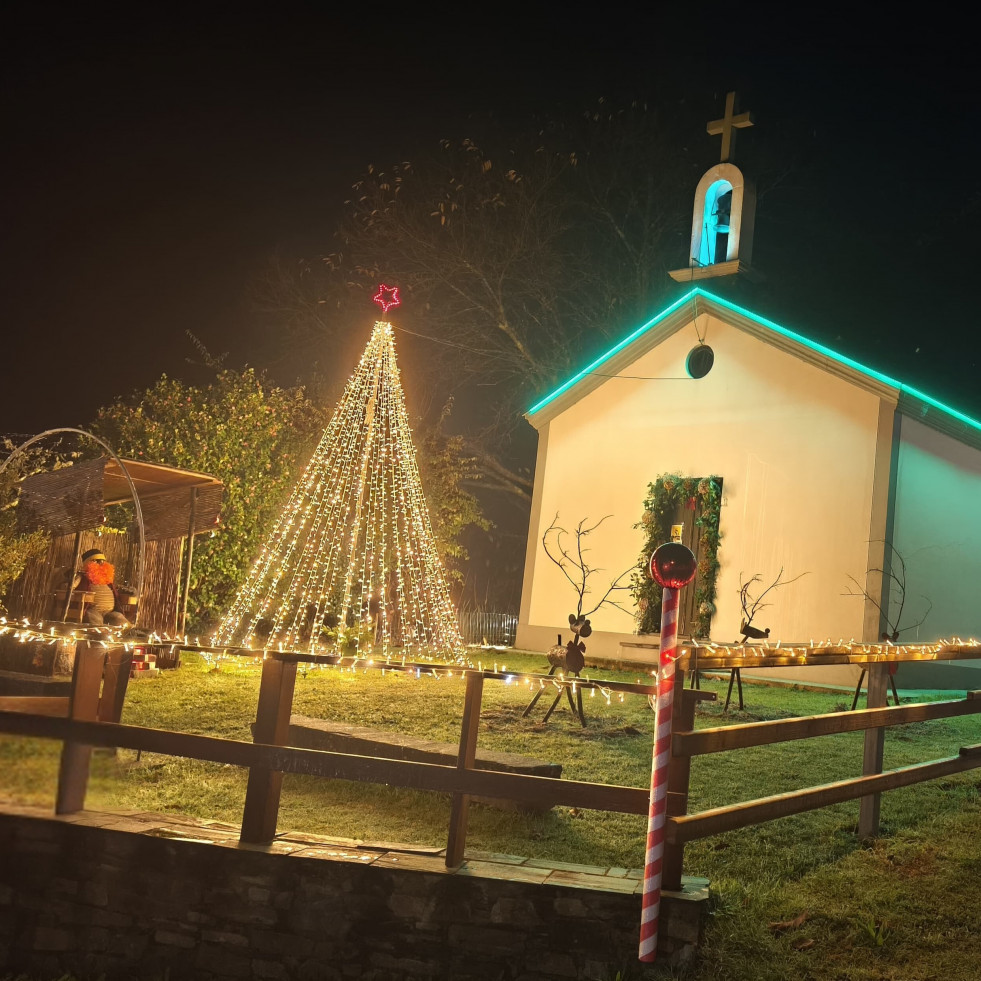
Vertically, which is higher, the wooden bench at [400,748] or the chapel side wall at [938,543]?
the chapel side wall at [938,543]

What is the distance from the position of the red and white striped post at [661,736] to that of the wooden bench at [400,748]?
1.60 m

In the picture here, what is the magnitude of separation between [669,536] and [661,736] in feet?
36.7

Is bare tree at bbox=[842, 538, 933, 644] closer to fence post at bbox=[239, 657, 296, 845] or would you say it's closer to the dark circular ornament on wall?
the dark circular ornament on wall

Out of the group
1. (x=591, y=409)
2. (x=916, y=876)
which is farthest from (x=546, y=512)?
(x=916, y=876)

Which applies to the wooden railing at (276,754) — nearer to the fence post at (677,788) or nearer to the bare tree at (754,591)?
the fence post at (677,788)

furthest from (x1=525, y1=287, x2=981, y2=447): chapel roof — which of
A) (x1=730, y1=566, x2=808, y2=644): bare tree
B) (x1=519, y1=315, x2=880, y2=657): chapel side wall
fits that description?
(x1=730, y1=566, x2=808, y2=644): bare tree

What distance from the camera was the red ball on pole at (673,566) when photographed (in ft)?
16.4

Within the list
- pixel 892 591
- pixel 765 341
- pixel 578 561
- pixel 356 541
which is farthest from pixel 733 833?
pixel 578 561

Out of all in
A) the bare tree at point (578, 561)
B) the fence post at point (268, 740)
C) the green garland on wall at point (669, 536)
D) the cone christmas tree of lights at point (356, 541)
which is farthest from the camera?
the bare tree at point (578, 561)

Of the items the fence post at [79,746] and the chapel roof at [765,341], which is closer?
the fence post at [79,746]

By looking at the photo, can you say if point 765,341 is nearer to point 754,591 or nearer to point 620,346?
point 620,346

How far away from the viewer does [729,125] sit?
16.9 m

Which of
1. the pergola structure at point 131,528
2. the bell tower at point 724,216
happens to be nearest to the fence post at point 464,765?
the pergola structure at point 131,528

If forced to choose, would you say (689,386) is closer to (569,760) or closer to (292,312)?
(569,760)
